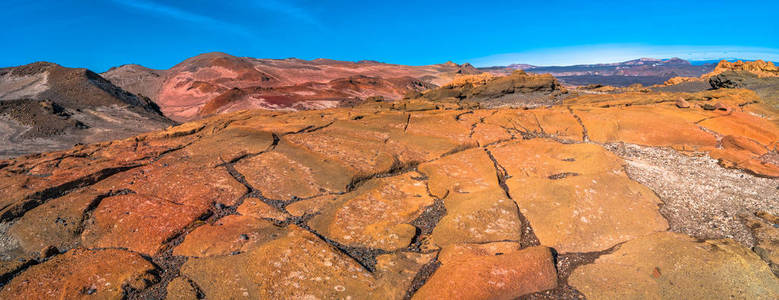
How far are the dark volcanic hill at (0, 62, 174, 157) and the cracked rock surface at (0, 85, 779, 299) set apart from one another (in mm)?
13977

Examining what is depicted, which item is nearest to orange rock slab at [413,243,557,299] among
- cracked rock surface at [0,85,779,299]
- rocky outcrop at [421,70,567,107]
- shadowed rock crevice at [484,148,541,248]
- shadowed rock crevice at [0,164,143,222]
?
cracked rock surface at [0,85,779,299]

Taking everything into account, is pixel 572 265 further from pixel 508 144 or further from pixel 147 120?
pixel 147 120

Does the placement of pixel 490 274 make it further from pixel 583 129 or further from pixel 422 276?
pixel 583 129

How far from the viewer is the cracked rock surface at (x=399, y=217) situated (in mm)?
2943

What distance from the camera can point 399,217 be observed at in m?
4.21

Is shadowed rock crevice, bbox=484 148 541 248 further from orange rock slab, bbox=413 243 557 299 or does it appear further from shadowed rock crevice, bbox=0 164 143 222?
shadowed rock crevice, bbox=0 164 143 222

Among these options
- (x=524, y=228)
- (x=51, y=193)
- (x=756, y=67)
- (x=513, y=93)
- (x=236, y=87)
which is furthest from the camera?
(x=236, y=87)

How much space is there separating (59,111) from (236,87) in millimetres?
19187

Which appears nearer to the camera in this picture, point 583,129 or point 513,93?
point 583,129

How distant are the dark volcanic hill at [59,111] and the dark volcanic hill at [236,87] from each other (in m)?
6.79

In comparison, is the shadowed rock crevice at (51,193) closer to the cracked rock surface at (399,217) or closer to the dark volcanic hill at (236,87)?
the cracked rock surface at (399,217)

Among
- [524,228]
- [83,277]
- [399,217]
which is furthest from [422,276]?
[83,277]

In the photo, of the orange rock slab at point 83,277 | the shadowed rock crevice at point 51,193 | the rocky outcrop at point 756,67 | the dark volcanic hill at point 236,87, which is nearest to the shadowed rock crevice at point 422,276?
the orange rock slab at point 83,277

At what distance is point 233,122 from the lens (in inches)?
367
